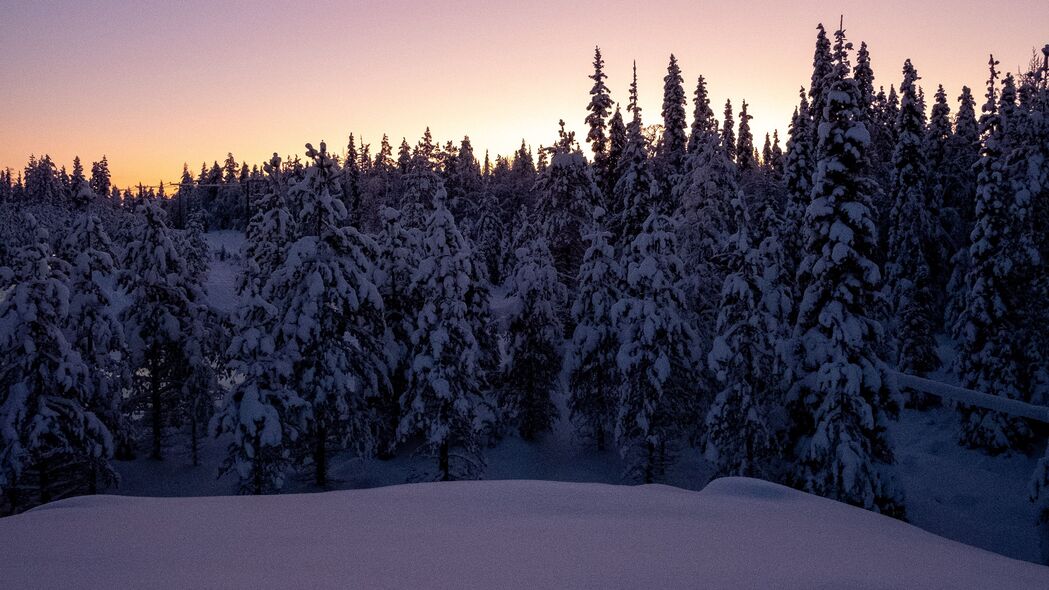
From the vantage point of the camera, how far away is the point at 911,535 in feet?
14.7

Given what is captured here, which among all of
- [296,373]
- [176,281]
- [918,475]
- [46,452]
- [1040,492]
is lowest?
[918,475]

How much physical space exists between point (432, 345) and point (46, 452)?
11.9 meters

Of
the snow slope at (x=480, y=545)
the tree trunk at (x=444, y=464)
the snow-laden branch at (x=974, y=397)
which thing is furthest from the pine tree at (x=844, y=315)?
the snow slope at (x=480, y=545)

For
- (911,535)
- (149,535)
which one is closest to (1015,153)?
(911,535)

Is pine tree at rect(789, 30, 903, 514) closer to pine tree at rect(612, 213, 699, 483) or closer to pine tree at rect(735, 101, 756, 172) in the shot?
pine tree at rect(612, 213, 699, 483)

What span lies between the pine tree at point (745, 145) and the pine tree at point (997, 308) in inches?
1123

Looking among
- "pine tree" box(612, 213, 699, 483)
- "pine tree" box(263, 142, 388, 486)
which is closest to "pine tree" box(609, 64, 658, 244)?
"pine tree" box(612, 213, 699, 483)

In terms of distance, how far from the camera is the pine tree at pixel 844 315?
55.6 ft

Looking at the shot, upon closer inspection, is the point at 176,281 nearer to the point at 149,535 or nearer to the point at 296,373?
the point at 296,373

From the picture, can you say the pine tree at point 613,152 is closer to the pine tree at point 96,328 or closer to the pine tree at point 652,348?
the pine tree at point 652,348

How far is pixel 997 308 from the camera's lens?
92.1ft

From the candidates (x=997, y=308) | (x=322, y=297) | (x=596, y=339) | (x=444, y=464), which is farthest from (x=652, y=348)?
(x=997, y=308)

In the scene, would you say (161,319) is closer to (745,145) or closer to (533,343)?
(533,343)

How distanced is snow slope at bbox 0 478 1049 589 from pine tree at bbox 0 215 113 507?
1557 centimetres
